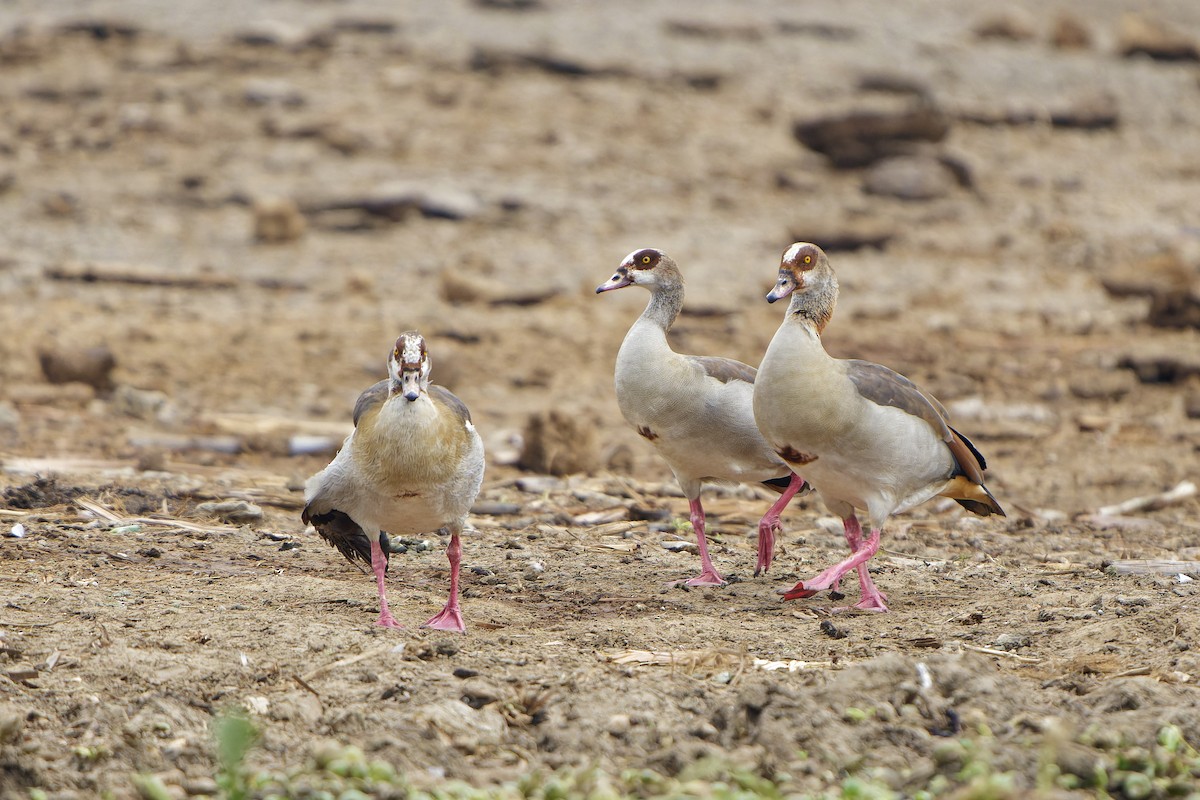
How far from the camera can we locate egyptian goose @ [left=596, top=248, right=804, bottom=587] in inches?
284

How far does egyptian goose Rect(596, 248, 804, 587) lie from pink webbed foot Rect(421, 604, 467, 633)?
1479 millimetres

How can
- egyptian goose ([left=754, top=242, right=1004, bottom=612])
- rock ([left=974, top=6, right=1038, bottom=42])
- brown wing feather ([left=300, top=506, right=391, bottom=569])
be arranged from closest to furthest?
brown wing feather ([left=300, top=506, right=391, bottom=569])
egyptian goose ([left=754, top=242, right=1004, bottom=612])
rock ([left=974, top=6, right=1038, bottom=42])

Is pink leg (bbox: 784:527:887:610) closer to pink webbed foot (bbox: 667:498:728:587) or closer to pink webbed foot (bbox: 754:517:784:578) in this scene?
pink webbed foot (bbox: 667:498:728:587)

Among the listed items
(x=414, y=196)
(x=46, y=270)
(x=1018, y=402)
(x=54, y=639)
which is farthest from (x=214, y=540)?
(x=414, y=196)

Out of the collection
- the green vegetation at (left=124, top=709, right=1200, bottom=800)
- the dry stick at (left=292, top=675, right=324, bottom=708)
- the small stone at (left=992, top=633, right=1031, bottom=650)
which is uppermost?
the green vegetation at (left=124, top=709, right=1200, bottom=800)

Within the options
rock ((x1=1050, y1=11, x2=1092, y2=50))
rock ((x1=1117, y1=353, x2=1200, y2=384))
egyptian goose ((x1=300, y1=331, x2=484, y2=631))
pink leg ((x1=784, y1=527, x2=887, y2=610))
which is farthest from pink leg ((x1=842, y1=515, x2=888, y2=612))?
rock ((x1=1050, y1=11, x2=1092, y2=50))

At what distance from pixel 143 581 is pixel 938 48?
19678mm

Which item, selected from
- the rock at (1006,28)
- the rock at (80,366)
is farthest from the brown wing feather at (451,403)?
the rock at (1006,28)

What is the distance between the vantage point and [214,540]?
7.51 meters

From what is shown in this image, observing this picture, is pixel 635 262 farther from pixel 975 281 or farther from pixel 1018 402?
pixel 975 281

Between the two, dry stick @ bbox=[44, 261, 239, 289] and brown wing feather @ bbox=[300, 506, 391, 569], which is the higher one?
brown wing feather @ bbox=[300, 506, 391, 569]

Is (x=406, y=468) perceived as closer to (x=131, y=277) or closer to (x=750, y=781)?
(x=750, y=781)

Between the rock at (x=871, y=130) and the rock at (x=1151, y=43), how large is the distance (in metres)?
6.70

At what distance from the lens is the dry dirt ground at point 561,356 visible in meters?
4.89
